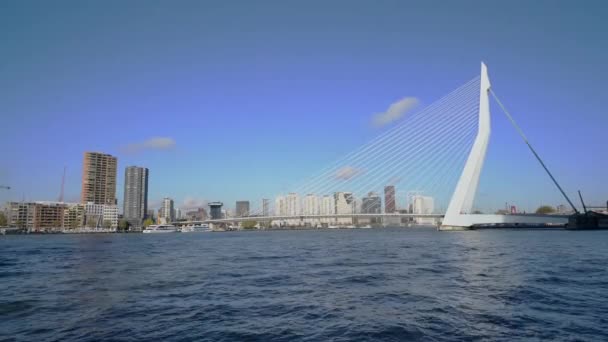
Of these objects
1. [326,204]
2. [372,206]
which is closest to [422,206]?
[372,206]

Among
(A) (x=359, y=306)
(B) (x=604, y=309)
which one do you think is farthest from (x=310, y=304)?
(B) (x=604, y=309)

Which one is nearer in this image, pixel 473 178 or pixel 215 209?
pixel 473 178

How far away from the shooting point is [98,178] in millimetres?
169000

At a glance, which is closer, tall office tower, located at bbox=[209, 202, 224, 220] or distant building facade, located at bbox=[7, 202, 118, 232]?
distant building facade, located at bbox=[7, 202, 118, 232]

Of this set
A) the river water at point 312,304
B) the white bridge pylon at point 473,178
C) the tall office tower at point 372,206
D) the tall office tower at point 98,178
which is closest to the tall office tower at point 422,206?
the tall office tower at point 372,206

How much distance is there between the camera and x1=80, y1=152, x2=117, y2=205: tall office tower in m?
165

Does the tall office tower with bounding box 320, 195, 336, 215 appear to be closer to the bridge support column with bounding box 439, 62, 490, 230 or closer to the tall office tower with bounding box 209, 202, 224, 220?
the bridge support column with bounding box 439, 62, 490, 230

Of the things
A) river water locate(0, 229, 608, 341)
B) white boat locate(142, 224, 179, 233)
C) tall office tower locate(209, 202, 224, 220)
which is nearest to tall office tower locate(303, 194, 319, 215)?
Answer: white boat locate(142, 224, 179, 233)

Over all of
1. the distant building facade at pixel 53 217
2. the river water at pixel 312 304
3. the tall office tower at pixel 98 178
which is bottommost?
the river water at pixel 312 304

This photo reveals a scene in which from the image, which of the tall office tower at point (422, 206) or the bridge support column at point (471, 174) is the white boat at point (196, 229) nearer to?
the tall office tower at point (422, 206)

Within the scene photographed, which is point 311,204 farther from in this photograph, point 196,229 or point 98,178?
point 98,178

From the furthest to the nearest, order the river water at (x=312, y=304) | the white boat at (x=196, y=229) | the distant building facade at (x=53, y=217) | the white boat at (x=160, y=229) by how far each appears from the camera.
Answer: the distant building facade at (x=53, y=217) → the white boat at (x=196, y=229) → the white boat at (x=160, y=229) → the river water at (x=312, y=304)

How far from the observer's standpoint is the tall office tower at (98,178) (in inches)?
6506

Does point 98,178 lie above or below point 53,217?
above
